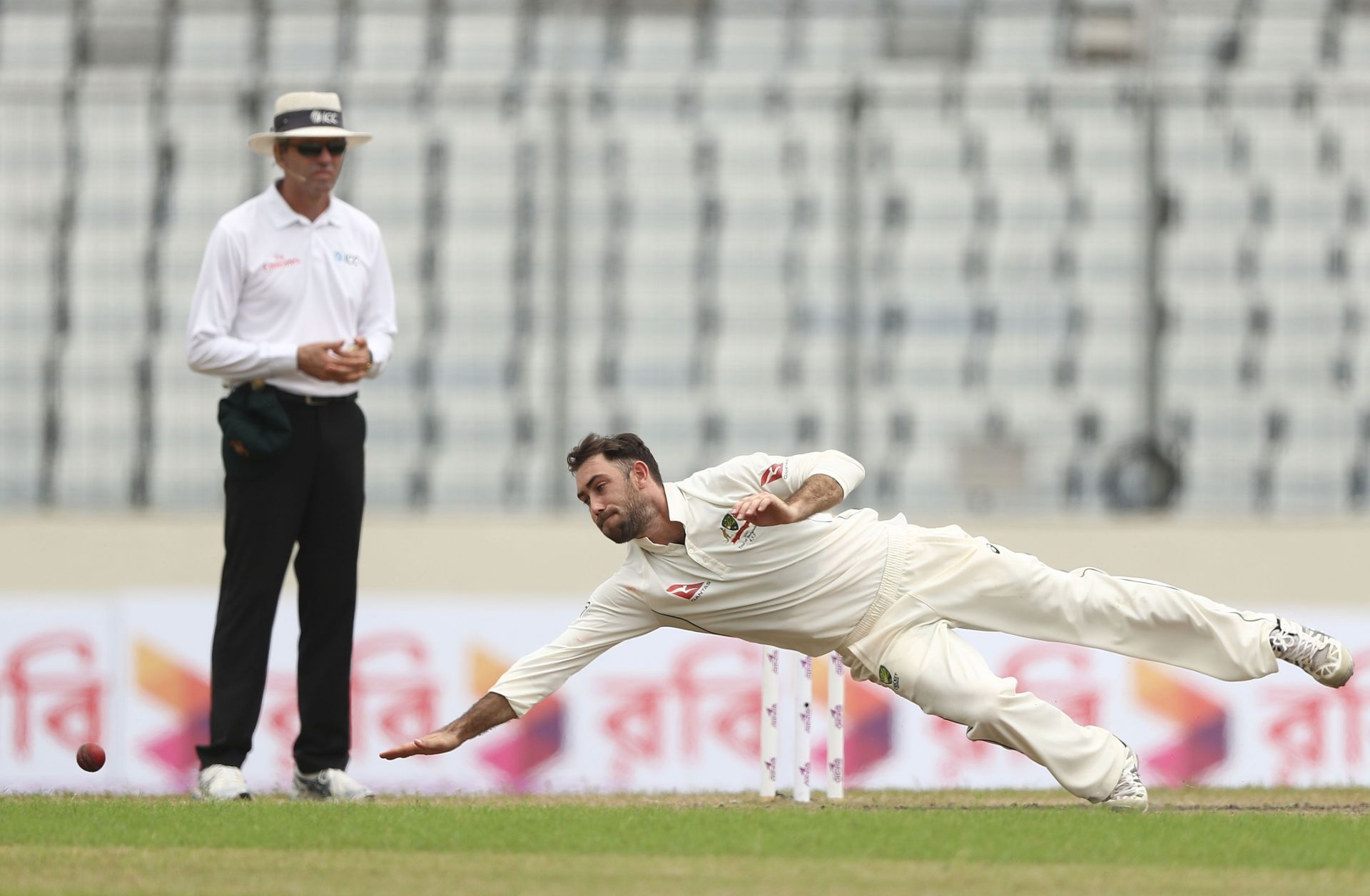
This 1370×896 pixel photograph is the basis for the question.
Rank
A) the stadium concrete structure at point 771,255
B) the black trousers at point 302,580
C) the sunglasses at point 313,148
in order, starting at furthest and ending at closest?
1. the stadium concrete structure at point 771,255
2. the sunglasses at point 313,148
3. the black trousers at point 302,580

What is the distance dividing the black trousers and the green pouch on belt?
1.8 inches

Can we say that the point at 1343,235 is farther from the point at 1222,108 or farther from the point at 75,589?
the point at 75,589

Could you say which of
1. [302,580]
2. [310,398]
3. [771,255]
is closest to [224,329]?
[310,398]

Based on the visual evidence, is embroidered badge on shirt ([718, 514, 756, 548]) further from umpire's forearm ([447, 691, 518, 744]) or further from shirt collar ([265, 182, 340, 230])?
shirt collar ([265, 182, 340, 230])

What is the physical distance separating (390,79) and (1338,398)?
545cm

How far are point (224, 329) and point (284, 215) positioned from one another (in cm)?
41

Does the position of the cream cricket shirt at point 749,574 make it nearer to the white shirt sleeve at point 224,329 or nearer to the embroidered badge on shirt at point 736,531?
the embroidered badge on shirt at point 736,531

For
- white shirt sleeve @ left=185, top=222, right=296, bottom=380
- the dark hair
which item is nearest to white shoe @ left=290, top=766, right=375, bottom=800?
white shirt sleeve @ left=185, top=222, right=296, bottom=380

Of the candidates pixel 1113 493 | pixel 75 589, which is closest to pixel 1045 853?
pixel 1113 493

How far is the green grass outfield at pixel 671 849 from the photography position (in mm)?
4184

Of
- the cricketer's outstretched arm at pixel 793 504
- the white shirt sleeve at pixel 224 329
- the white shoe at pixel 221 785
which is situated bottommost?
the white shoe at pixel 221 785

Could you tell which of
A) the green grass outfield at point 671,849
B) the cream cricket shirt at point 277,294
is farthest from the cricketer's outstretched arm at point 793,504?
the cream cricket shirt at point 277,294

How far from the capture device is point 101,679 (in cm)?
907

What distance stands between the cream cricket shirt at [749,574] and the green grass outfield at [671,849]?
474mm
